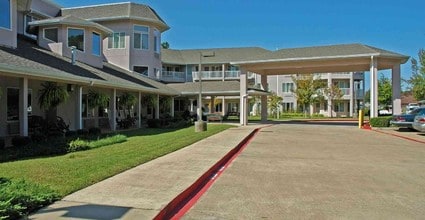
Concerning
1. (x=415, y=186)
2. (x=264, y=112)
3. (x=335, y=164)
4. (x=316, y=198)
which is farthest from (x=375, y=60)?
(x=316, y=198)

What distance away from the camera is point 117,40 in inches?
1436

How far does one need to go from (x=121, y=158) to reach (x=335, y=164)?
6274mm

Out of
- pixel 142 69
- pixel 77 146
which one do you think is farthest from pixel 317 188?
pixel 142 69

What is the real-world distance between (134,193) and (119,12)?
32.0 m

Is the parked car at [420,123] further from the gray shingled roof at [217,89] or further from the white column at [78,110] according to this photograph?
the white column at [78,110]

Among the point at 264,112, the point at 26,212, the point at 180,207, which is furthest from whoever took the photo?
the point at 264,112

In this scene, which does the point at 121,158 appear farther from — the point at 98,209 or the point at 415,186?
the point at 415,186

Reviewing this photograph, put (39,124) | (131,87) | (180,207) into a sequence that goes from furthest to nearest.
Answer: (131,87), (39,124), (180,207)

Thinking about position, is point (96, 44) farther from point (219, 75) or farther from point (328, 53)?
point (219, 75)

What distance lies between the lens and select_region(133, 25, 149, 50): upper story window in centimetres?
3641

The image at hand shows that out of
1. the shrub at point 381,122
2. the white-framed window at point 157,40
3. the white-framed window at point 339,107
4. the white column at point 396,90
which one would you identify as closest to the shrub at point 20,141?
the white-framed window at point 157,40

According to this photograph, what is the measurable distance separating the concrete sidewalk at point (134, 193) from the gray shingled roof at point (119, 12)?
88.8 feet

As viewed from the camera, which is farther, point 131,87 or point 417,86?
point 417,86

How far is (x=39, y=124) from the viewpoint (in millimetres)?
16875
